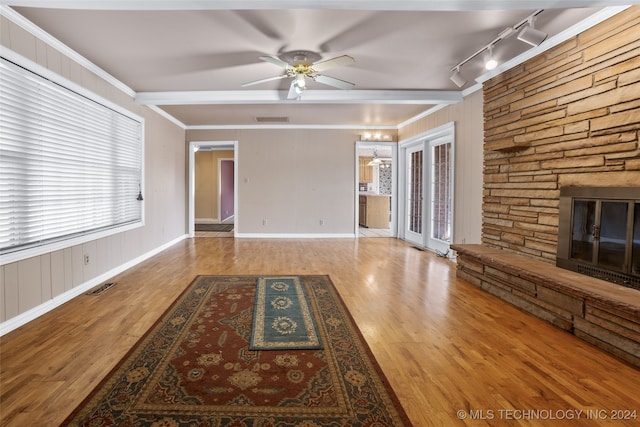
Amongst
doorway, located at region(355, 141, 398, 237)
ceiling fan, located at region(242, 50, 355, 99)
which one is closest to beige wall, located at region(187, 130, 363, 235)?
doorway, located at region(355, 141, 398, 237)

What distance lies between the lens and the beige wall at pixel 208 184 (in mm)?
10250

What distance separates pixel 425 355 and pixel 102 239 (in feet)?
12.4

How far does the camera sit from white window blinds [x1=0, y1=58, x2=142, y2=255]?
8.48 feet

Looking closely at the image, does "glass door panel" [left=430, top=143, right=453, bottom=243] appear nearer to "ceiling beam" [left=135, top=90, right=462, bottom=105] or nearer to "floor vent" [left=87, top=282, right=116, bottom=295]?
"ceiling beam" [left=135, top=90, right=462, bottom=105]

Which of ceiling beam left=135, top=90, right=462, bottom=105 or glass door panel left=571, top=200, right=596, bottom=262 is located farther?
ceiling beam left=135, top=90, right=462, bottom=105

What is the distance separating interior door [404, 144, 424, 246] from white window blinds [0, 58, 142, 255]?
16.5 ft

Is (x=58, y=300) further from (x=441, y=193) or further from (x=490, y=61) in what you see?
(x=441, y=193)

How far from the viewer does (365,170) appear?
12.6 m

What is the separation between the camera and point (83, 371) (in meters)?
1.96

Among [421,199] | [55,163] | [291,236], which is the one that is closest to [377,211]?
[421,199]

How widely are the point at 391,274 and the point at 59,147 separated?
12.6ft

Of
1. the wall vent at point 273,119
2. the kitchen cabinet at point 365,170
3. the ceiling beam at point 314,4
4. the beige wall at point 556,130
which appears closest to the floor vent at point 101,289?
the ceiling beam at point 314,4

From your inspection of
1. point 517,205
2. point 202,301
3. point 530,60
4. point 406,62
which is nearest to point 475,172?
point 517,205

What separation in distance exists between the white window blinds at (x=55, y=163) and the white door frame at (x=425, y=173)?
4724mm
